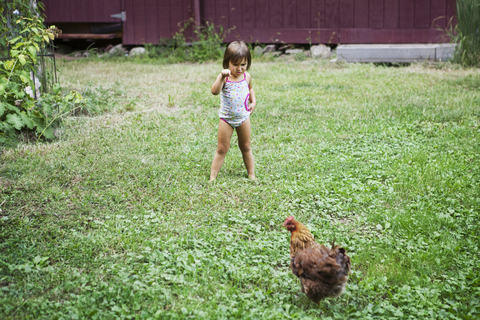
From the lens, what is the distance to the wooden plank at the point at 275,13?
1230 cm

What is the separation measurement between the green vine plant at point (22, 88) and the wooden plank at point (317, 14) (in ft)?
27.4

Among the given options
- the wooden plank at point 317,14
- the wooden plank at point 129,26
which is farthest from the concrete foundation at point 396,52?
the wooden plank at point 129,26

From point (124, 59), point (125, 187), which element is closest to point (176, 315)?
point (125, 187)

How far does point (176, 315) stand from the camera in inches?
97.9

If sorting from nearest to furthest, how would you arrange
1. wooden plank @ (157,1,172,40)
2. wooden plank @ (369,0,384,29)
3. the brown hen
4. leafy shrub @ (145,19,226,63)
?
the brown hen < wooden plank @ (369,0,384,29) < leafy shrub @ (145,19,226,63) < wooden plank @ (157,1,172,40)

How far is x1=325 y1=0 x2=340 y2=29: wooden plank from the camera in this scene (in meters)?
12.0

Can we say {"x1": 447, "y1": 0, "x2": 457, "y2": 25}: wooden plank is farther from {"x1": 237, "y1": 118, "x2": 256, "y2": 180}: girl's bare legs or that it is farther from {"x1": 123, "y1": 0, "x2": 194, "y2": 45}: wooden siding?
{"x1": 237, "y1": 118, "x2": 256, "y2": 180}: girl's bare legs

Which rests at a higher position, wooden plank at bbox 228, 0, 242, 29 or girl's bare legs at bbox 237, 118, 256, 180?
wooden plank at bbox 228, 0, 242, 29

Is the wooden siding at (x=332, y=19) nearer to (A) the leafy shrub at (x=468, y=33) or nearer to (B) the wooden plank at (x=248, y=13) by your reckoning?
(B) the wooden plank at (x=248, y=13)

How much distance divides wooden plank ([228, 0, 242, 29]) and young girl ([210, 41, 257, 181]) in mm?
8762

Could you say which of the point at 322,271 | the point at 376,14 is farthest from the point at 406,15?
the point at 322,271

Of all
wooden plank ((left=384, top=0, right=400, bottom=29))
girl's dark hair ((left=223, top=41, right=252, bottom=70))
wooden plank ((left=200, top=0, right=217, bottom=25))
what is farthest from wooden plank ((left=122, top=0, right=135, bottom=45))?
girl's dark hair ((left=223, top=41, right=252, bottom=70))

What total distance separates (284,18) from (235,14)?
1.41 meters

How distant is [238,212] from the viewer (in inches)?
151
